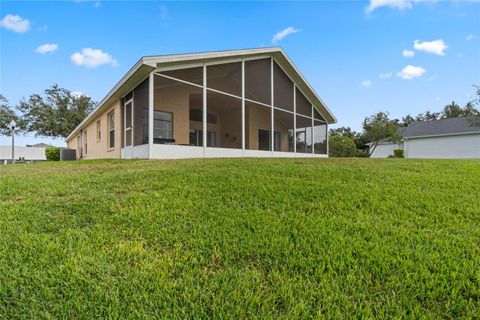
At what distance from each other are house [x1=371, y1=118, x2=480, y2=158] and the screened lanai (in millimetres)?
14512

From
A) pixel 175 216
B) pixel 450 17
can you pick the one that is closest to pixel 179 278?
pixel 175 216

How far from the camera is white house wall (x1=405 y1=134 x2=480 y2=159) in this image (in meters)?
23.1

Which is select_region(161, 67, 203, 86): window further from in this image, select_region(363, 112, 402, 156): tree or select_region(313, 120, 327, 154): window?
select_region(363, 112, 402, 156): tree

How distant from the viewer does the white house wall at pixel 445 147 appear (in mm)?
23141

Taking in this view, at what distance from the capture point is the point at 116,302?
182cm

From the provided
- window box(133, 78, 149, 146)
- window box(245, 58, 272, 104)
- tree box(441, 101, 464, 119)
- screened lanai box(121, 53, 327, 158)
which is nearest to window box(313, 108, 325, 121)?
screened lanai box(121, 53, 327, 158)

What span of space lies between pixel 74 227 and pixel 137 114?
8072mm

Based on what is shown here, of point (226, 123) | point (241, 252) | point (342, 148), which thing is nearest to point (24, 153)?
point (226, 123)

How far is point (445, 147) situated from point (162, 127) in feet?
83.3

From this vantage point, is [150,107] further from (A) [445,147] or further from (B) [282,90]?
(A) [445,147]

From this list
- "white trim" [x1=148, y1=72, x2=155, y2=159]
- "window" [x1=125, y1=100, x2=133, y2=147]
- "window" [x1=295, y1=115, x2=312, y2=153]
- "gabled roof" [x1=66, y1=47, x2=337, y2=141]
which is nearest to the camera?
"gabled roof" [x1=66, y1=47, x2=337, y2=141]

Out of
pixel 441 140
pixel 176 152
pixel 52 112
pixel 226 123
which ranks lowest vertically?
pixel 176 152

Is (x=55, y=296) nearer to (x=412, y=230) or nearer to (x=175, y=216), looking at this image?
(x=175, y=216)

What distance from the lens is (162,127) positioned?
1109 centimetres
